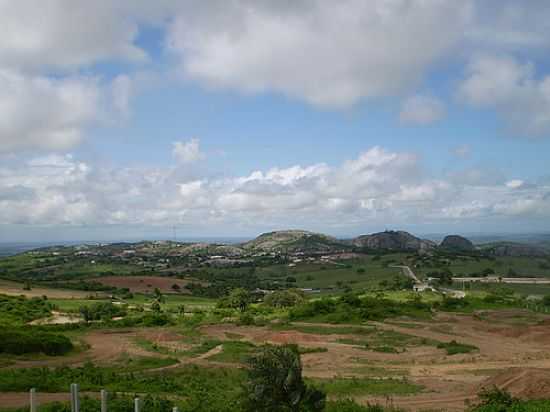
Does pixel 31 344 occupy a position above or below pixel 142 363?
above

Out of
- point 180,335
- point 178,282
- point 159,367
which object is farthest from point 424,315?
point 178,282

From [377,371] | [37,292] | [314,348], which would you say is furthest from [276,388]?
[37,292]

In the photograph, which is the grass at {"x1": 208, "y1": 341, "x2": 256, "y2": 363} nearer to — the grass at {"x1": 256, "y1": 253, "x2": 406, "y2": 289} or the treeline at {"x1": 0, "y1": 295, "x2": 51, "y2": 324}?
the treeline at {"x1": 0, "y1": 295, "x2": 51, "y2": 324}

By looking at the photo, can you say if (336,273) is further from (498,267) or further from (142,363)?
(142,363)

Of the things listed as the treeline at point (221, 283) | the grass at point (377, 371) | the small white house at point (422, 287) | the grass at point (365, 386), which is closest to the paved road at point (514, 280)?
the small white house at point (422, 287)

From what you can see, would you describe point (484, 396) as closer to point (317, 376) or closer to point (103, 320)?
point (317, 376)

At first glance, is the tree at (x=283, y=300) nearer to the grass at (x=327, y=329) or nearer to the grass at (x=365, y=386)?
the grass at (x=327, y=329)

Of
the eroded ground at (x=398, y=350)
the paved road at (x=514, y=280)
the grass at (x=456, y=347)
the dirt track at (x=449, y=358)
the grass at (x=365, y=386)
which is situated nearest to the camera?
the dirt track at (x=449, y=358)
